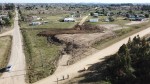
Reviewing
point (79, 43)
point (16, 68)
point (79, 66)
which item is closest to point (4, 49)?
point (16, 68)

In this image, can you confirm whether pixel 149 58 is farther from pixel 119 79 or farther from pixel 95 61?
pixel 95 61

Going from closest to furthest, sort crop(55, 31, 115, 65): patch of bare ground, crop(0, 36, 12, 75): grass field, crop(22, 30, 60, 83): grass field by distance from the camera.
→ crop(22, 30, 60, 83): grass field < crop(0, 36, 12, 75): grass field < crop(55, 31, 115, 65): patch of bare ground

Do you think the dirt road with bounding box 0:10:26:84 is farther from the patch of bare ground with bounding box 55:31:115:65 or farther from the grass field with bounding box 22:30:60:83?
the patch of bare ground with bounding box 55:31:115:65

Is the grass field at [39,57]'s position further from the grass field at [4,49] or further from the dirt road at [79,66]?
the grass field at [4,49]

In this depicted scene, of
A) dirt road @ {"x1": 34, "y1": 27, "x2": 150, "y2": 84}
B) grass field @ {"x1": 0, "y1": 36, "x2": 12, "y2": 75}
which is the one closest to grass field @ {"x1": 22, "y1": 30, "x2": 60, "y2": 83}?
dirt road @ {"x1": 34, "y1": 27, "x2": 150, "y2": 84}

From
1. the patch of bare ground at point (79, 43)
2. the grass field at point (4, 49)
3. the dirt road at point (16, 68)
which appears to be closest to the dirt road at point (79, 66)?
the patch of bare ground at point (79, 43)

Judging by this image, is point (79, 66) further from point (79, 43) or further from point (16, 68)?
point (79, 43)
